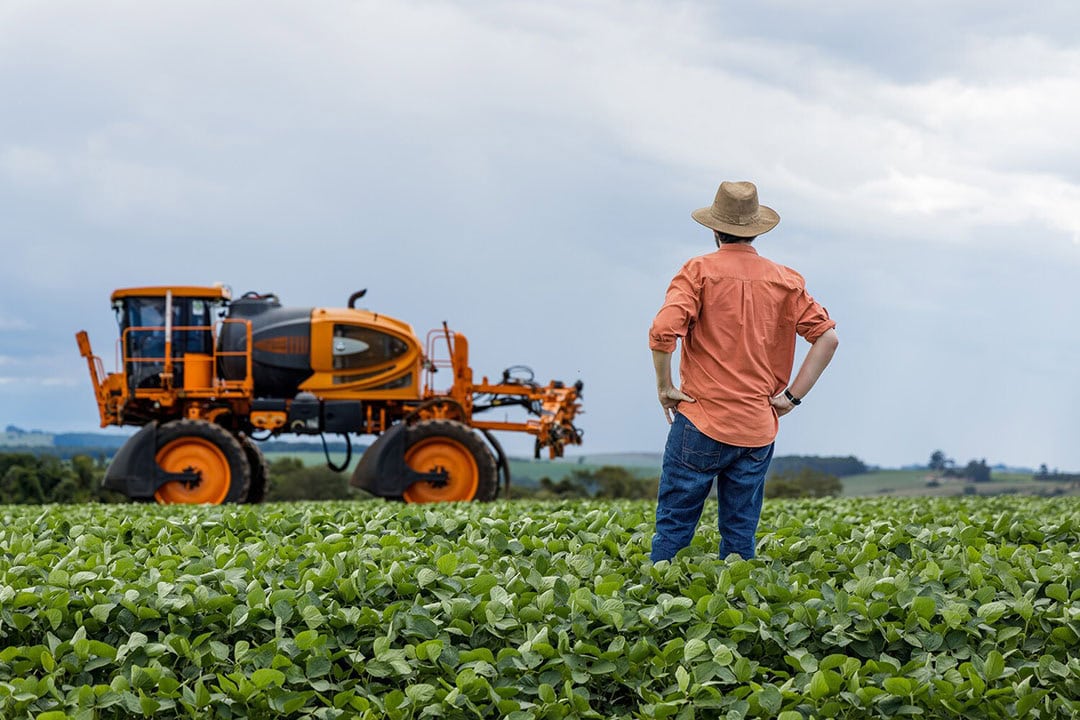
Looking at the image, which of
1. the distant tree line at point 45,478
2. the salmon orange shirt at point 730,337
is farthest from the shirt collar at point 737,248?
the distant tree line at point 45,478

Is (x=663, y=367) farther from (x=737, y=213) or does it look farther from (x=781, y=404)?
(x=737, y=213)

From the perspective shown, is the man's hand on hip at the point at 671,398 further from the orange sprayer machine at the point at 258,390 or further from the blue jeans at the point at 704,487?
the orange sprayer machine at the point at 258,390

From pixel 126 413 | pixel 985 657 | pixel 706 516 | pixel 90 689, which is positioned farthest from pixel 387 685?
pixel 126 413

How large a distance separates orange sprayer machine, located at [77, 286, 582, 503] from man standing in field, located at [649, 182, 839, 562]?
333 inches

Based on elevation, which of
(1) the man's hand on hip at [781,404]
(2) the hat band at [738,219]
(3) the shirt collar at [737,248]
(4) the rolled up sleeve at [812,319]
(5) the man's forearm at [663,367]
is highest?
(2) the hat band at [738,219]

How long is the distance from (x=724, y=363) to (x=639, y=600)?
4.63 feet

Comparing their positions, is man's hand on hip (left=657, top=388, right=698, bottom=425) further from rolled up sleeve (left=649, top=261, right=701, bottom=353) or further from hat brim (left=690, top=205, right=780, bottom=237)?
hat brim (left=690, top=205, right=780, bottom=237)

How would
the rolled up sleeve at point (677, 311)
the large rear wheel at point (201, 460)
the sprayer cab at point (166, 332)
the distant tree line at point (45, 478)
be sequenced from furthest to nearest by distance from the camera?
the distant tree line at point (45, 478)
the sprayer cab at point (166, 332)
the large rear wheel at point (201, 460)
the rolled up sleeve at point (677, 311)

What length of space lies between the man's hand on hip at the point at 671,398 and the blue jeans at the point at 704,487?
80 millimetres

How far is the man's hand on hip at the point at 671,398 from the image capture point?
20.5 feet

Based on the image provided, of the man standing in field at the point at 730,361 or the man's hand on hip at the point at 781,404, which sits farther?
the man's hand on hip at the point at 781,404

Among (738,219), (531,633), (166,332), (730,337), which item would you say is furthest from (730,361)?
(166,332)

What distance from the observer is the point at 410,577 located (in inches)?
237

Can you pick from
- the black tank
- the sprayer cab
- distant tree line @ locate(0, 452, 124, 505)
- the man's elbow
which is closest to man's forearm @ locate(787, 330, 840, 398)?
the man's elbow
